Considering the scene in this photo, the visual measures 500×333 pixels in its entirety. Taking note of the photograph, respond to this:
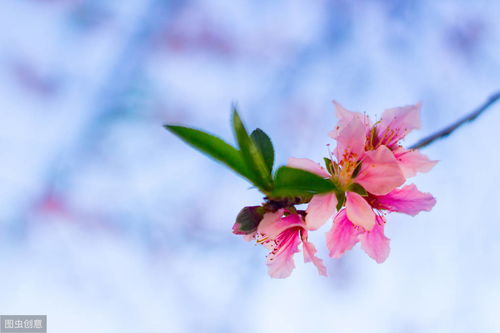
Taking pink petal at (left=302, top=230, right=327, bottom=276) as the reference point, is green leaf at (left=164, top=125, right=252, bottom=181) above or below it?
above

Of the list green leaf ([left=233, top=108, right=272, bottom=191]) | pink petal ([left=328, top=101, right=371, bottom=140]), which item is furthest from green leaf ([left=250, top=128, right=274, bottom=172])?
pink petal ([left=328, top=101, right=371, bottom=140])

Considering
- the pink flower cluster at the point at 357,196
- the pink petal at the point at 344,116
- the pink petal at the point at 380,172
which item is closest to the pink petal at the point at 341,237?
the pink flower cluster at the point at 357,196

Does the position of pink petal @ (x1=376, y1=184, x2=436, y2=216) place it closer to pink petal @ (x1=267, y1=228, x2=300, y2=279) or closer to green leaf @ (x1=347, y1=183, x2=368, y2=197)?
green leaf @ (x1=347, y1=183, x2=368, y2=197)

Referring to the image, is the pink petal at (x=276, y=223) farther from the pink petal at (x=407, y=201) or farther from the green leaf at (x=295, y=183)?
the pink petal at (x=407, y=201)

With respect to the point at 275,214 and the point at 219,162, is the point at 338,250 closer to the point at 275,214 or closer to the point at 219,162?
the point at 275,214

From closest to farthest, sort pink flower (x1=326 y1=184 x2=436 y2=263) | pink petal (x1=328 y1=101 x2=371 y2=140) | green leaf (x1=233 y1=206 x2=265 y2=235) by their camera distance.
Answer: green leaf (x1=233 y1=206 x2=265 y2=235)
pink flower (x1=326 y1=184 x2=436 y2=263)
pink petal (x1=328 y1=101 x2=371 y2=140)

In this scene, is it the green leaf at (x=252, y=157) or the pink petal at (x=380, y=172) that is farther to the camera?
the pink petal at (x=380, y=172)

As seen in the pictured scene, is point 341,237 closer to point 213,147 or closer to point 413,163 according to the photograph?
point 413,163
